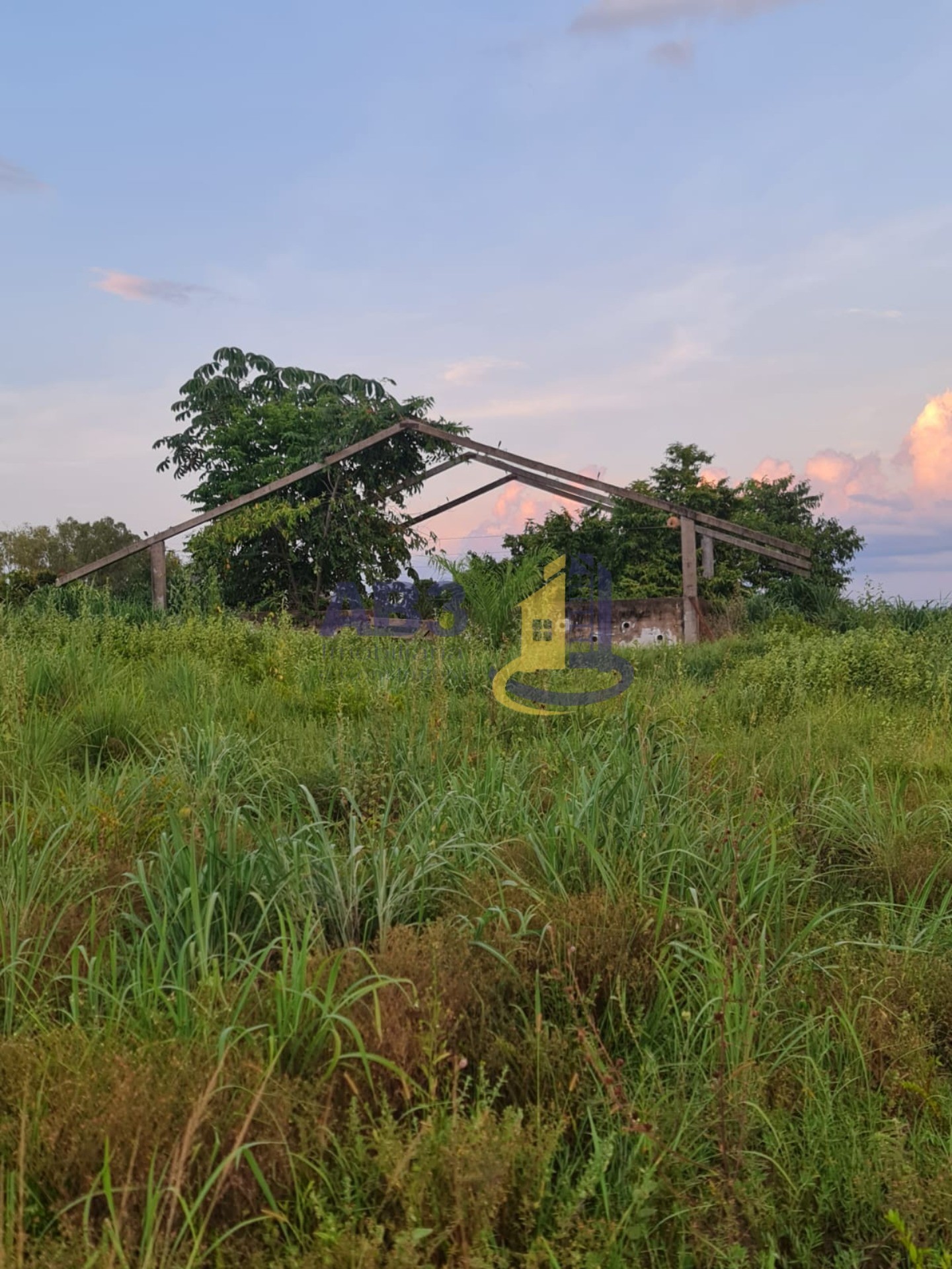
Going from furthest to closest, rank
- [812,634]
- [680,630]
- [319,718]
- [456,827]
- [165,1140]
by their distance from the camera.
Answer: [680,630]
[812,634]
[319,718]
[456,827]
[165,1140]

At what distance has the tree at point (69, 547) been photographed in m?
31.5

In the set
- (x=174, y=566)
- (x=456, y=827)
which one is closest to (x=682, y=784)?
(x=456, y=827)

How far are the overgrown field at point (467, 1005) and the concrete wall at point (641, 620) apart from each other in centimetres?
1012

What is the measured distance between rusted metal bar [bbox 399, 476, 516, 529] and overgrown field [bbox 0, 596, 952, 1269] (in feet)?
38.7

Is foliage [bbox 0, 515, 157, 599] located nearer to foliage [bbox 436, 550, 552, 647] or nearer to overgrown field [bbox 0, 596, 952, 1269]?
foliage [bbox 436, 550, 552, 647]

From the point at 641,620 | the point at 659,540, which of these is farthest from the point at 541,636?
the point at 659,540

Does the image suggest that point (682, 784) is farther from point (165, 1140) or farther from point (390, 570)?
point (390, 570)

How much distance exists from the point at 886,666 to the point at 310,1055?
6403 mm

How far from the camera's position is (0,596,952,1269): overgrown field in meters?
1.73

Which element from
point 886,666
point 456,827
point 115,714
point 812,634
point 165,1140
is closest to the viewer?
point 165,1140

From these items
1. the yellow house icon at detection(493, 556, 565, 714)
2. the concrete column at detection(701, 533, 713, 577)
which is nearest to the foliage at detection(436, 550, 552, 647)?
the yellow house icon at detection(493, 556, 565, 714)

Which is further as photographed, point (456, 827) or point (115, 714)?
point (115, 714)

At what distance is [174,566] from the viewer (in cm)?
2911

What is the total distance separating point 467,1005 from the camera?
90.7 inches
